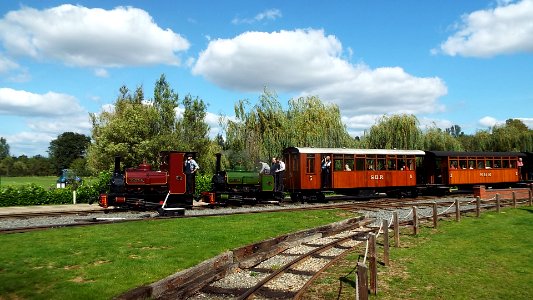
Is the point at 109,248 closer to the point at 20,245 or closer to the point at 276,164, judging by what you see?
the point at 20,245

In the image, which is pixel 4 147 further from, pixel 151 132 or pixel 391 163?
pixel 391 163

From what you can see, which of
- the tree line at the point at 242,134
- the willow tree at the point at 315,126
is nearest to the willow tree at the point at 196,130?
the tree line at the point at 242,134

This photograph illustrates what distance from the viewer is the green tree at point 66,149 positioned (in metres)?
114

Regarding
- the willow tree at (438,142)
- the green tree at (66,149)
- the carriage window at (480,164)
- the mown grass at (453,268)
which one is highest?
the green tree at (66,149)

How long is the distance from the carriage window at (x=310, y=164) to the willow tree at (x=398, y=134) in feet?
66.0

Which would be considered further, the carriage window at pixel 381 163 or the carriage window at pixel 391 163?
the carriage window at pixel 391 163

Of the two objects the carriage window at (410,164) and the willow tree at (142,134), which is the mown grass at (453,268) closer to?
the carriage window at (410,164)

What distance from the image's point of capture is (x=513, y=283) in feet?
30.4

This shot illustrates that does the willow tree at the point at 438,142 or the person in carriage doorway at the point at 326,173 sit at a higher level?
the willow tree at the point at 438,142

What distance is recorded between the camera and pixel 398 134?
139 feet

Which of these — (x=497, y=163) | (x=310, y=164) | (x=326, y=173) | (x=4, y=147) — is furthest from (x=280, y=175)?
(x=4, y=147)

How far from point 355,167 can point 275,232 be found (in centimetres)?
1293

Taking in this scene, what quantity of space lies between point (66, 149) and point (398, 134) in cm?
9790

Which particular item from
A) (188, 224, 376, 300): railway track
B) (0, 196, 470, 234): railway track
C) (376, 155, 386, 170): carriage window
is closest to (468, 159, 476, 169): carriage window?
(376, 155, 386, 170): carriage window
